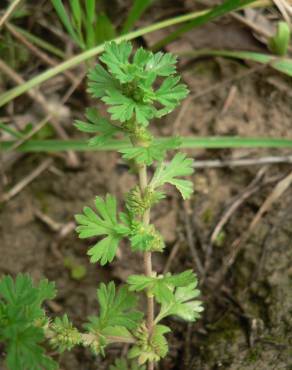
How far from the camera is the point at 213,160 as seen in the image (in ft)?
9.44

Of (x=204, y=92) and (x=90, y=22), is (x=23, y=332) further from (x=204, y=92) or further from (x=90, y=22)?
Answer: (x=204, y=92)

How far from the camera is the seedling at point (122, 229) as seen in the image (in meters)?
1.68

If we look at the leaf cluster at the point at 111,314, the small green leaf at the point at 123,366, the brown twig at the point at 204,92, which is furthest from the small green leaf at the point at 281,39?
the small green leaf at the point at 123,366

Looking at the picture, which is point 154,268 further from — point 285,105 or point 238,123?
point 285,105

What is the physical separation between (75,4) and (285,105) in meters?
1.28

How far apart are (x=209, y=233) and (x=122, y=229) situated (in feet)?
3.15

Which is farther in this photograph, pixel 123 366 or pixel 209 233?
pixel 209 233

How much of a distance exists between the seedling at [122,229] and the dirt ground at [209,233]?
369mm

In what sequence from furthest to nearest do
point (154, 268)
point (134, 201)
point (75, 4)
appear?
point (154, 268)
point (75, 4)
point (134, 201)

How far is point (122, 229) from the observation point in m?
1.80

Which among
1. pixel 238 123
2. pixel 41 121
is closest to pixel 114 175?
pixel 41 121

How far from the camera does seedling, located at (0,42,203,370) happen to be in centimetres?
168

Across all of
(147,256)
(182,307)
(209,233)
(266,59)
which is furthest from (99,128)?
(266,59)

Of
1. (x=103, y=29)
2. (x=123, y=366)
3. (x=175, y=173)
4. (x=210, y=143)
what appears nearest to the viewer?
(x=175, y=173)
